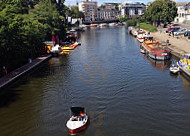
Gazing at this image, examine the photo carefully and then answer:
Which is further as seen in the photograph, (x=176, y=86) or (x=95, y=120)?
(x=176, y=86)

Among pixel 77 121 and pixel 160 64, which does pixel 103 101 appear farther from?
pixel 160 64

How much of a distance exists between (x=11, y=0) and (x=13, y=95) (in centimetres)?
2717

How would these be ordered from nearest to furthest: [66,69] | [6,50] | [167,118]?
[167,118] → [6,50] → [66,69]

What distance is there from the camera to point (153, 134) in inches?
787

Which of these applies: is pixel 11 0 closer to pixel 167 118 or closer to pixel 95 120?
pixel 95 120

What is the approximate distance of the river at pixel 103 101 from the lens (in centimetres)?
2134

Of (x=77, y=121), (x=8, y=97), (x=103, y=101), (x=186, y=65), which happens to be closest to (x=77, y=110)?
(x=77, y=121)

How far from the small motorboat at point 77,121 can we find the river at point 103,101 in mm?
841

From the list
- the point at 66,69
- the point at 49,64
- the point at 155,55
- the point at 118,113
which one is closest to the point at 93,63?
the point at 66,69

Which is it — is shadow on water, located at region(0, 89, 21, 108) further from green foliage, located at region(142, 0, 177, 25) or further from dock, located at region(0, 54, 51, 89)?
green foliage, located at region(142, 0, 177, 25)

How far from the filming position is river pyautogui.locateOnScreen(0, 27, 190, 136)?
70.0 ft

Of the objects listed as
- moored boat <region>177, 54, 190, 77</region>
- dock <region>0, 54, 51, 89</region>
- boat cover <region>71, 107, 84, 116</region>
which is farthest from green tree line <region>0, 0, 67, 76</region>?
moored boat <region>177, 54, 190, 77</region>

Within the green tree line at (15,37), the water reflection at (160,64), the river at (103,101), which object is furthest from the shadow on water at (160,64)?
the green tree line at (15,37)

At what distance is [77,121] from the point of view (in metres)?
20.9
